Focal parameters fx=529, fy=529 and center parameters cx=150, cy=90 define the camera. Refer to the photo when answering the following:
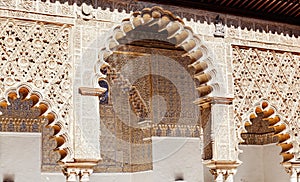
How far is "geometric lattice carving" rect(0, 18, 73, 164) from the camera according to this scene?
5289 mm

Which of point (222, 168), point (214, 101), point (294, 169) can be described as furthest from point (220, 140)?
point (294, 169)

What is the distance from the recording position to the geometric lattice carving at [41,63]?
5.29 meters

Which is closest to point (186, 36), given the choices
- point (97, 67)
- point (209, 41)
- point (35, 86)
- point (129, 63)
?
point (209, 41)

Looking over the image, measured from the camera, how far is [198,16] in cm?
637

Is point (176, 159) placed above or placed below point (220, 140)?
below

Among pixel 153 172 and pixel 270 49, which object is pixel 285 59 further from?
pixel 153 172

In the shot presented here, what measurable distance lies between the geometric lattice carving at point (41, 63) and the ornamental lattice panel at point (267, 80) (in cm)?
215

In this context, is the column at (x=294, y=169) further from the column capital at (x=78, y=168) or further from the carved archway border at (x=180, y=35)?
the column capital at (x=78, y=168)

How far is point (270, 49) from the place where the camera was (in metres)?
6.85

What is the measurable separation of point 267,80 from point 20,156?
4.02 m

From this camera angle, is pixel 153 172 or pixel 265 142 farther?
pixel 265 142

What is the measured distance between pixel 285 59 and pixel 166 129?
2.82 m

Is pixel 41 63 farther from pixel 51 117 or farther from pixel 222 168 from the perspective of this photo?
pixel 222 168

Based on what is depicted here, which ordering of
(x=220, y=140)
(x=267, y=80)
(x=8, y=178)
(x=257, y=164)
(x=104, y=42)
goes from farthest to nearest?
(x=257, y=164) → (x=8, y=178) → (x=267, y=80) → (x=220, y=140) → (x=104, y=42)
